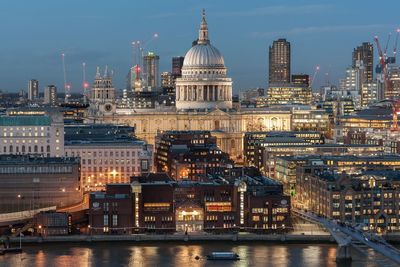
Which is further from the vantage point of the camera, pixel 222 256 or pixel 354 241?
pixel 354 241

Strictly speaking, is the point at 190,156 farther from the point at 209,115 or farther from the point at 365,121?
the point at 365,121

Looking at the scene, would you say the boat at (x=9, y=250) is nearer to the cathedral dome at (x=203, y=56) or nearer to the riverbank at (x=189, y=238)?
the riverbank at (x=189, y=238)

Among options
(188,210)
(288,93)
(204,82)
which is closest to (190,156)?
(188,210)

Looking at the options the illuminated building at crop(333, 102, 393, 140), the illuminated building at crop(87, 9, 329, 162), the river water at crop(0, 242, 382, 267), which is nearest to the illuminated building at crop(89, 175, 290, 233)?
the river water at crop(0, 242, 382, 267)

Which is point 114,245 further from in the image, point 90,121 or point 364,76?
point 364,76

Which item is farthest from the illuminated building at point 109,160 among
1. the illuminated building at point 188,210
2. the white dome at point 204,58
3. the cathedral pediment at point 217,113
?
the white dome at point 204,58

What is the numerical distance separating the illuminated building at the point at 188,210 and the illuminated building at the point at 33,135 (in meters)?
13.5

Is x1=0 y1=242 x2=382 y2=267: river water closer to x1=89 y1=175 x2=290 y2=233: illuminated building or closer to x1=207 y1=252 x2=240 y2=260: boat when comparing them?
x1=207 y1=252 x2=240 y2=260: boat

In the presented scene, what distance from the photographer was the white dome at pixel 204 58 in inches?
3465

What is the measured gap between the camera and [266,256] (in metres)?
45.2

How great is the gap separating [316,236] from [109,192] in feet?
26.4

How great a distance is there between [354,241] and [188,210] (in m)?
7.00

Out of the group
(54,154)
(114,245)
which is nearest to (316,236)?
(114,245)

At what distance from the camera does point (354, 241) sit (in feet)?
151
